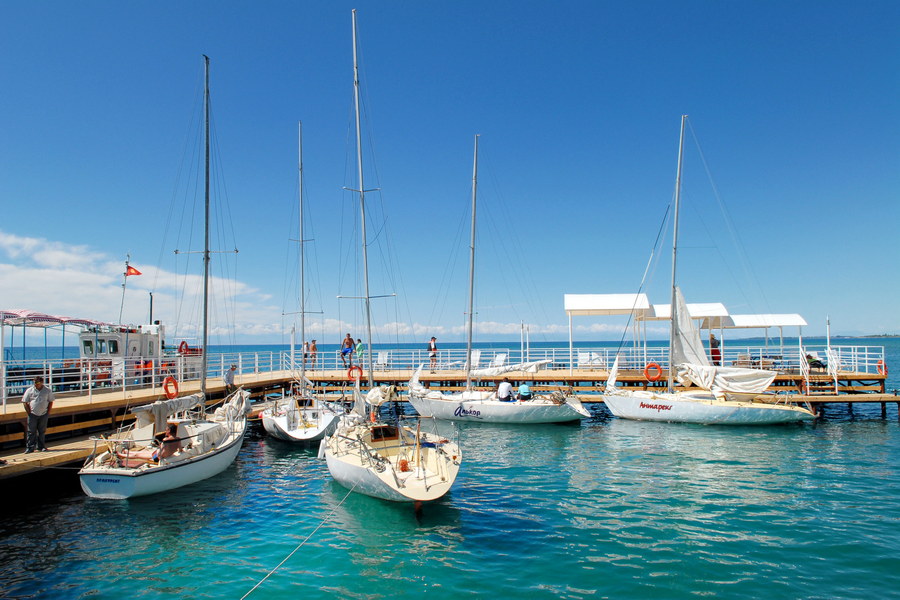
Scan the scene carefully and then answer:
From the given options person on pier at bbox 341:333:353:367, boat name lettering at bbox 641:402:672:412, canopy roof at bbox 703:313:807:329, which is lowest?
boat name lettering at bbox 641:402:672:412

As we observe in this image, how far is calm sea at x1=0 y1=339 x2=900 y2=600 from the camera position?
9031 mm

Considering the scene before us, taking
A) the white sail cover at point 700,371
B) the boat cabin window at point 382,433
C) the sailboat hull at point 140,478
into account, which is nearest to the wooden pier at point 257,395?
the white sail cover at point 700,371

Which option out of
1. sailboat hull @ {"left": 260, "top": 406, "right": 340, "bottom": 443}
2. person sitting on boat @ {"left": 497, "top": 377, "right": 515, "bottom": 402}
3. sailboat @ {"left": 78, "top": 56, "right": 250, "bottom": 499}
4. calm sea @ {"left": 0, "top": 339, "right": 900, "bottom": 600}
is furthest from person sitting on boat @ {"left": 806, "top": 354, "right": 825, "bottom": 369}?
sailboat @ {"left": 78, "top": 56, "right": 250, "bottom": 499}

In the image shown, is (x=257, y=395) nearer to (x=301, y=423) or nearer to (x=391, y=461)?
(x=301, y=423)

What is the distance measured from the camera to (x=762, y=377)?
24.9m

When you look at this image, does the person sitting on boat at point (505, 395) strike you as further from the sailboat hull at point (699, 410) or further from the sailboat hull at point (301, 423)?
the sailboat hull at point (301, 423)

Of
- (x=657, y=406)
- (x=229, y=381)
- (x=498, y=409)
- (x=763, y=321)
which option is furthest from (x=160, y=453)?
(x=763, y=321)

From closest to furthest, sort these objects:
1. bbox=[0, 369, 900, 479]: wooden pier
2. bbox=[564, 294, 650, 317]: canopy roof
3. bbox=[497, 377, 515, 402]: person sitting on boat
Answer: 1. bbox=[0, 369, 900, 479]: wooden pier
2. bbox=[497, 377, 515, 402]: person sitting on boat
3. bbox=[564, 294, 650, 317]: canopy roof

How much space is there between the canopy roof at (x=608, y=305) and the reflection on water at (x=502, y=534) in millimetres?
15575

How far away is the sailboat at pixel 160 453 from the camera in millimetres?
13254

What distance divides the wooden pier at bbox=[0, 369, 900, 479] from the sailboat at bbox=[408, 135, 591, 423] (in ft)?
5.55

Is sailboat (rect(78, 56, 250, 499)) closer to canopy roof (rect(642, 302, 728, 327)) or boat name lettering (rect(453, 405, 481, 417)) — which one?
boat name lettering (rect(453, 405, 481, 417))

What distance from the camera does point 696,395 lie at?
25.2 metres

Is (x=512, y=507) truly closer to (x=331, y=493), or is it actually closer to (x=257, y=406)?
(x=331, y=493)
